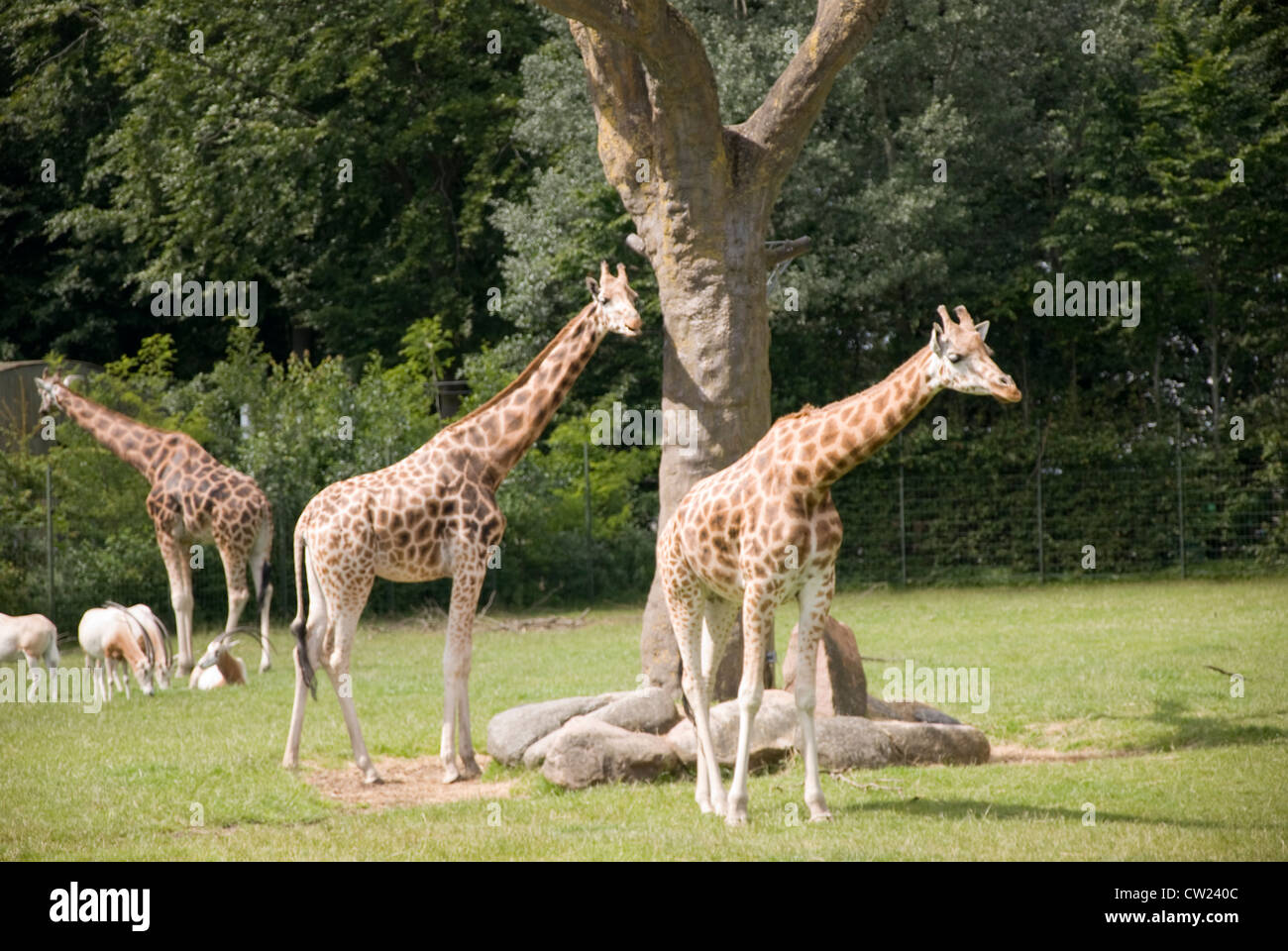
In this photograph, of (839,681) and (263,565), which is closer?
(839,681)

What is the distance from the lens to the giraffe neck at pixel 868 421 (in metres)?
7.82

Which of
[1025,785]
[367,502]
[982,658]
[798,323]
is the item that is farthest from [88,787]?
[798,323]

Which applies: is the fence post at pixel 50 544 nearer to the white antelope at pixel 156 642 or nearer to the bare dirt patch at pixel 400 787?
the white antelope at pixel 156 642

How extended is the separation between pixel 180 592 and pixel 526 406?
6.58 metres

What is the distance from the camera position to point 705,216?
36.1 feet

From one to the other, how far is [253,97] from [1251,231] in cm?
1882

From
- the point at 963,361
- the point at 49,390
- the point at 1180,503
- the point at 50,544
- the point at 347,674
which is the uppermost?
the point at 49,390

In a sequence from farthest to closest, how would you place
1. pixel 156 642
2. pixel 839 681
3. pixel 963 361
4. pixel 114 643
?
1. pixel 156 642
2. pixel 114 643
3. pixel 839 681
4. pixel 963 361

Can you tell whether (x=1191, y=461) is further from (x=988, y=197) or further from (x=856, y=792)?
(x=856, y=792)

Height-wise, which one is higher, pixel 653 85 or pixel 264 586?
pixel 653 85

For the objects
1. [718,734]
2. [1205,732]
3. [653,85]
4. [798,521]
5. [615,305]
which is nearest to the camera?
[798,521]

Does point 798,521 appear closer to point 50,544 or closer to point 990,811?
point 990,811

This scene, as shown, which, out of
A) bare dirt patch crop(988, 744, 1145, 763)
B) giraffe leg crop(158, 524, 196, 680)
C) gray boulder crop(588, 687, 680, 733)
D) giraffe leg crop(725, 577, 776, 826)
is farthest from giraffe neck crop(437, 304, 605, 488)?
giraffe leg crop(158, 524, 196, 680)

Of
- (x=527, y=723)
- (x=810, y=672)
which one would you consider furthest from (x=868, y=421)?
(x=527, y=723)
